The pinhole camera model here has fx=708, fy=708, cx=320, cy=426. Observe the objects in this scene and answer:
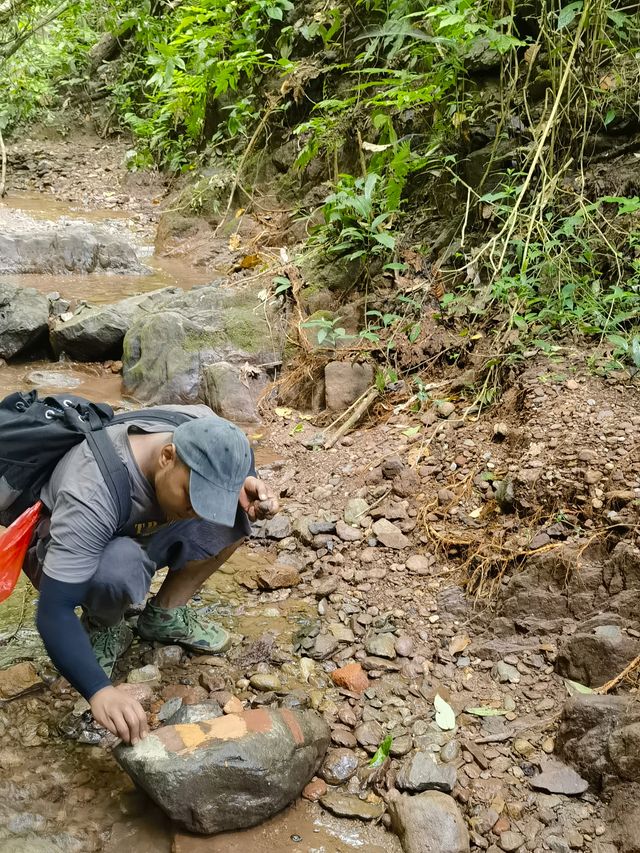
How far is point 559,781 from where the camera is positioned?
207 centimetres

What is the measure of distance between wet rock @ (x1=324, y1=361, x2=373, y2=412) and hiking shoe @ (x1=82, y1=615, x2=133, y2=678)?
Answer: 2163mm

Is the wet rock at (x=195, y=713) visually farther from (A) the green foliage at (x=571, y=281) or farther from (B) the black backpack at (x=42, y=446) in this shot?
(A) the green foliage at (x=571, y=281)

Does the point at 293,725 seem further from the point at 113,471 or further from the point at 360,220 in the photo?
the point at 360,220

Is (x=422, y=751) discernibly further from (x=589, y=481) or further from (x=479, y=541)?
(x=589, y=481)

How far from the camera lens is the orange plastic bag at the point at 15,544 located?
6.83 ft

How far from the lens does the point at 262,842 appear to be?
1990 millimetres

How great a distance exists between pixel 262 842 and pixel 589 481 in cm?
178

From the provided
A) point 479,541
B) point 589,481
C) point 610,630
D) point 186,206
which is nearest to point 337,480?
point 479,541

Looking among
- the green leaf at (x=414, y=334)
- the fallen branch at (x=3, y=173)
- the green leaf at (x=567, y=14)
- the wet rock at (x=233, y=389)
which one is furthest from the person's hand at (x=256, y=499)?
the fallen branch at (x=3, y=173)

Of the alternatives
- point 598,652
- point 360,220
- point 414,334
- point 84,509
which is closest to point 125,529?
point 84,509

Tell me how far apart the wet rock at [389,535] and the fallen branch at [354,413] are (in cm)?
89

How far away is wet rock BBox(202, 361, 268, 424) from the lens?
4.76m

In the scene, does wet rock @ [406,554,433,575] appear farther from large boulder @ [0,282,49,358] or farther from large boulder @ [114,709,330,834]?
large boulder @ [0,282,49,358]

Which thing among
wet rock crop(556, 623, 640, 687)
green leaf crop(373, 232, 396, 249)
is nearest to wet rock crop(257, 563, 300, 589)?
wet rock crop(556, 623, 640, 687)
